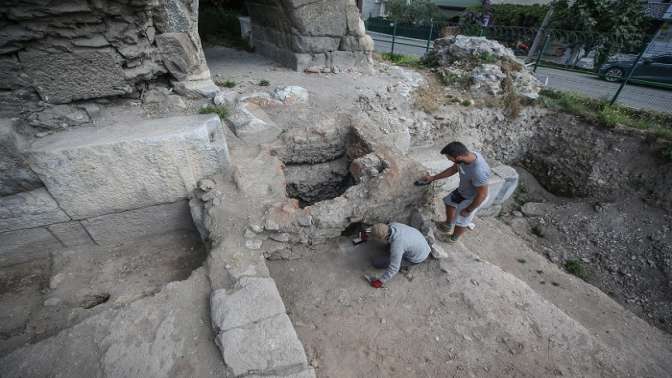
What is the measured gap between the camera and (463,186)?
3.75m

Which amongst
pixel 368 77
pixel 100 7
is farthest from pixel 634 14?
pixel 100 7

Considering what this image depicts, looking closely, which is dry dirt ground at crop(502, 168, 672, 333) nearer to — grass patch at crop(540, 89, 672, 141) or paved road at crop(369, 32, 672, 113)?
grass patch at crop(540, 89, 672, 141)

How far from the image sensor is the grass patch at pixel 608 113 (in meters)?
5.81

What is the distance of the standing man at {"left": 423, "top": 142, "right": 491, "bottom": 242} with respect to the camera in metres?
3.36

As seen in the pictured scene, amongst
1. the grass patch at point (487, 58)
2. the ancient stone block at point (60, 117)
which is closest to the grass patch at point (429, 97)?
the grass patch at point (487, 58)

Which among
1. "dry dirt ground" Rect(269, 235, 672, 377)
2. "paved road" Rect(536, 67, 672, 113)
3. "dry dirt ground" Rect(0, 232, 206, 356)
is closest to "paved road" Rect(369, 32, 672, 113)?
"paved road" Rect(536, 67, 672, 113)

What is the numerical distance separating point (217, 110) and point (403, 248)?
3.13 metres

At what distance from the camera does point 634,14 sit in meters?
10.5

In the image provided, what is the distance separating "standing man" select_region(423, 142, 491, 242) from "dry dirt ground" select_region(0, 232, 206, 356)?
3.17 metres

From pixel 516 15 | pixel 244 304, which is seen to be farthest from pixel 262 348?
pixel 516 15

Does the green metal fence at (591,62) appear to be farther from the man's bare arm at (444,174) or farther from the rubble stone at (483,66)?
the man's bare arm at (444,174)

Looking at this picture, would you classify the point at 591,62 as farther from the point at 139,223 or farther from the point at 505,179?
the point at 139,223

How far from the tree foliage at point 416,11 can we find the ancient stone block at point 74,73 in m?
23.8

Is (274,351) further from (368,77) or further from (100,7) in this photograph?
(368,77)
